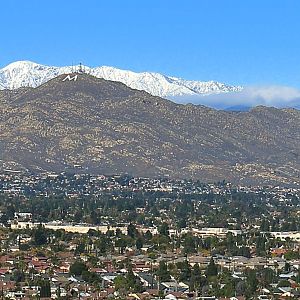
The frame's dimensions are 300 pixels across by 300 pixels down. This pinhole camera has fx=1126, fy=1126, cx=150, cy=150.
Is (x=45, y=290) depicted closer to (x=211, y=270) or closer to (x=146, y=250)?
(x=211, y=270)

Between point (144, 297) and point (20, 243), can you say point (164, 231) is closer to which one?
point (20, 243)

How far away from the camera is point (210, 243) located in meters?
106

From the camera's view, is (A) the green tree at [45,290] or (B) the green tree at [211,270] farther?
(B) the green tree at [211,270]

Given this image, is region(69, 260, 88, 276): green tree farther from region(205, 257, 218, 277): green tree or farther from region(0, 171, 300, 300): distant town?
region(205, 257, 218, 277): green tree

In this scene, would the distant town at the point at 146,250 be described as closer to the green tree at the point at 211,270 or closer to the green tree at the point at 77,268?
the green tree at the point at 77,268

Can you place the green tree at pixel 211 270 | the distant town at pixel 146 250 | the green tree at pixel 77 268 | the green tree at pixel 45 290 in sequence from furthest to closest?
the green tree at pixel 77 268 → the green tree at pixel 211 270 → the distant town at pixel 146 250 → the green tree at pixel 45 290

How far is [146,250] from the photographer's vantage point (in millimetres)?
103062

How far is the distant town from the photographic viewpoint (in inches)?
2963

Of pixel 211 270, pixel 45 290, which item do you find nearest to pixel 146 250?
pixel 211 270

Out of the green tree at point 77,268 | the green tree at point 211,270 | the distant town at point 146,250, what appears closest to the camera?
the distant town at point 146,250

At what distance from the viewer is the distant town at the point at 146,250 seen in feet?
247

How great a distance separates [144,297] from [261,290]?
29.2 feet

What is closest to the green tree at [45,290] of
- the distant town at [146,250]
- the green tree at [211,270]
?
the distant town at [146,250]

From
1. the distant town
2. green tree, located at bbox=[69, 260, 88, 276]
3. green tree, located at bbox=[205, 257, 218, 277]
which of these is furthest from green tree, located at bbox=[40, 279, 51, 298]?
green tree, located at bbox=[205, 257, 218, 277]
